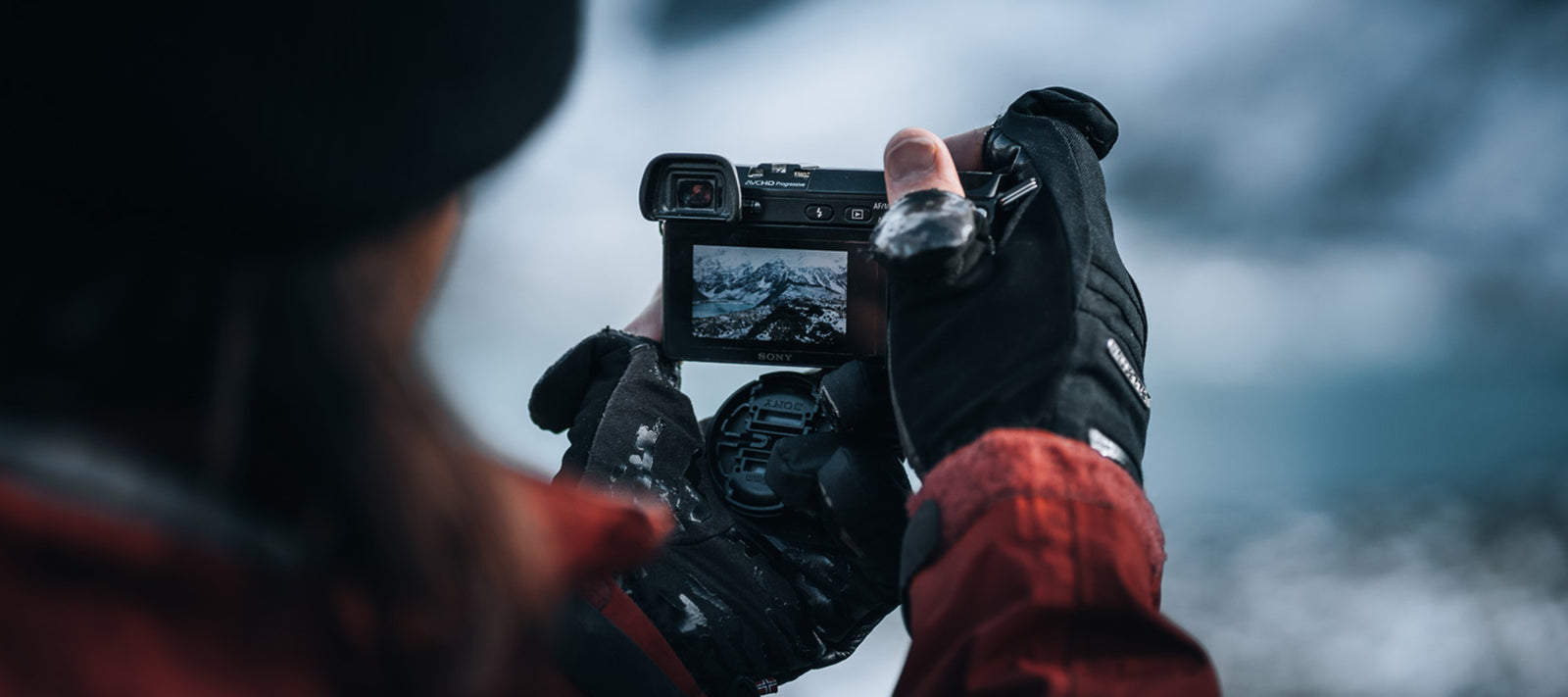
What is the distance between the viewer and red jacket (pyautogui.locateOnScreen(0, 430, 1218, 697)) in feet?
0.80

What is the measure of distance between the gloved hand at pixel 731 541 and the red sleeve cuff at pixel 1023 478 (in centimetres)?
18

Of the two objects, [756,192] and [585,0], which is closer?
[585,0]

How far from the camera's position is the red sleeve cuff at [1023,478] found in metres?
0.44

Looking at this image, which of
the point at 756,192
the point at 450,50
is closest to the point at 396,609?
the point at 450,50

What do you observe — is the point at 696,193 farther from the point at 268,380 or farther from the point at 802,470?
the point at 268,380

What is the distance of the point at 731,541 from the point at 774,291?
20cm

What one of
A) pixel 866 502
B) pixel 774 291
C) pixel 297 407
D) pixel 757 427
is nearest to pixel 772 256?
pixel 774 291

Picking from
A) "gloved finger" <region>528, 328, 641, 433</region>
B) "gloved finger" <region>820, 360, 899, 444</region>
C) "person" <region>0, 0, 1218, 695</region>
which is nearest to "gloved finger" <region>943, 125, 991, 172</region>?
"gloved finger" <region>820, 360, 899, 444</region>

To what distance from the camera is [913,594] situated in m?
0.46

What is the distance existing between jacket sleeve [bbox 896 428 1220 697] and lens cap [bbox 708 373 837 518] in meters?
0.30

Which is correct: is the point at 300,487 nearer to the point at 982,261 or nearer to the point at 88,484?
the point at 88,484

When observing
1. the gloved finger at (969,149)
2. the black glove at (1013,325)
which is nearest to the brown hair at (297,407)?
the black glove at (1013,325)

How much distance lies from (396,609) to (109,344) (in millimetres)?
106

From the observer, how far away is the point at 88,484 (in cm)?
24
